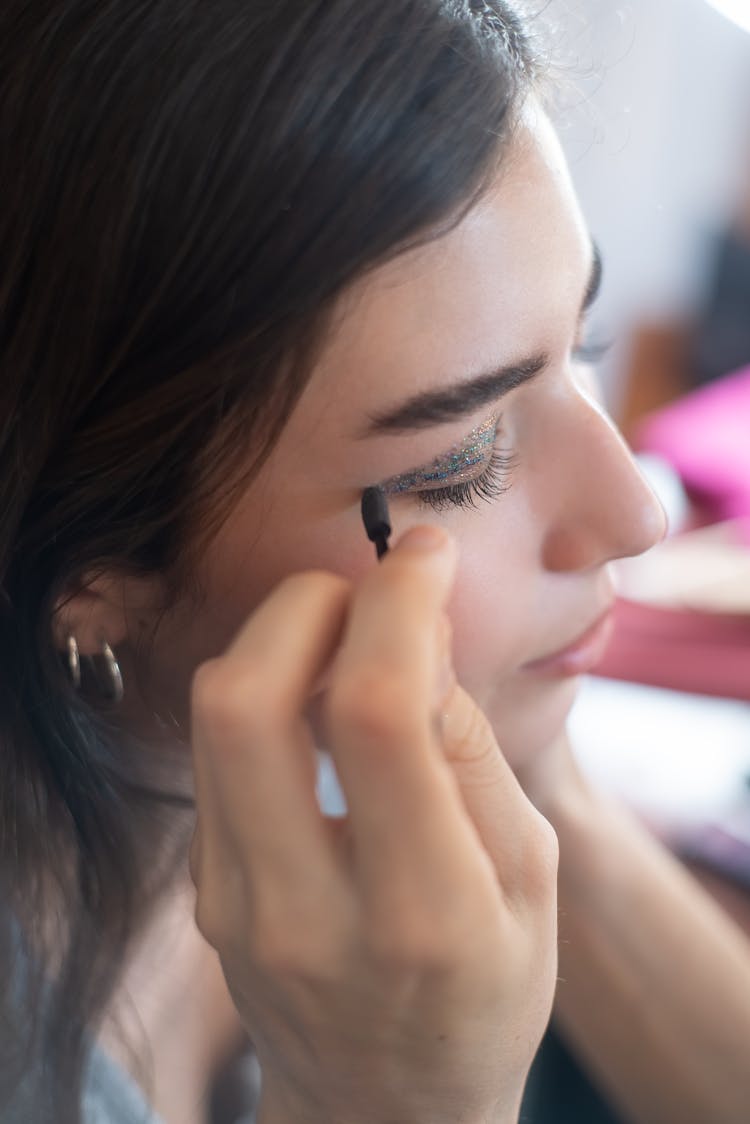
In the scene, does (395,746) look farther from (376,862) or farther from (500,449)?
(500,449)

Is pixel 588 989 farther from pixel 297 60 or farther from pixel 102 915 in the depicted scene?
pixel 297 60

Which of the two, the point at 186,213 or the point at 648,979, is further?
the point at 648,979

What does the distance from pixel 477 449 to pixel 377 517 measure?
0.07 meters

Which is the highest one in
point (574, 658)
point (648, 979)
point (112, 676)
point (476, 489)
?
point (476, 489)

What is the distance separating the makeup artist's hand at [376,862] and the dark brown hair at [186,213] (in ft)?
0.49

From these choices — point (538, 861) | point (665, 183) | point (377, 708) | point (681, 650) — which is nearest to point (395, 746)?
point (377, 708)

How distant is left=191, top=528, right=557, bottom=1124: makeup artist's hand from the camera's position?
15.2 inches

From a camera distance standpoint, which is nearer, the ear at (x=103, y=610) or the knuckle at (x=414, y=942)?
the knuckle at (x=414, y=942)

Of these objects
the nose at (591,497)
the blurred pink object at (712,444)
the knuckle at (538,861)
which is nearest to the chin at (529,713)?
the nose at (591,497)

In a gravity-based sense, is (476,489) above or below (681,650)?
above

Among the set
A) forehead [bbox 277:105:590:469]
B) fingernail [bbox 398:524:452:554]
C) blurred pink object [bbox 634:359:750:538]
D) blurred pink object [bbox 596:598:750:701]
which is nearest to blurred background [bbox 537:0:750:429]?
blurred pink object [bbox 634:359:750:538]

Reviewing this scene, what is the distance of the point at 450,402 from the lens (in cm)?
53

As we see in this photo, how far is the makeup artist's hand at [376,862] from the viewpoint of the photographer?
386 mm

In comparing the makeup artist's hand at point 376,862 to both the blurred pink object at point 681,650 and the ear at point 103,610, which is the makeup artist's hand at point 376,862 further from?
the blurred pink object at point 681,650
